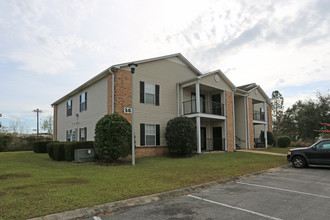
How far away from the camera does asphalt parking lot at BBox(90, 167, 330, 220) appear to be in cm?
459

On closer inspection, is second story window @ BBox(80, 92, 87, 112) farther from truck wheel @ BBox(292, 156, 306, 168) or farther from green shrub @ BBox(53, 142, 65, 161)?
truck wheel @ BBox(292, 156, 306, 168)

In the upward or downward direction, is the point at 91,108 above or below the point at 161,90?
below

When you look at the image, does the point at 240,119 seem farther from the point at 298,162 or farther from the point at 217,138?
the point at 298,162

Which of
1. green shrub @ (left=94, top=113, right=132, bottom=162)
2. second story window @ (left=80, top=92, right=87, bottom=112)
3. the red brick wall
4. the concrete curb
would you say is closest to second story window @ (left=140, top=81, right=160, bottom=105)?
green shrub @ (left=94, top=113, right=132, bottom=162)

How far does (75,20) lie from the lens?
11.9 metres

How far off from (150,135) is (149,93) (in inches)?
119

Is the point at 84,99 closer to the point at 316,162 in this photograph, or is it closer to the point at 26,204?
the point at 26,204

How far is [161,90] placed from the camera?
17422mm

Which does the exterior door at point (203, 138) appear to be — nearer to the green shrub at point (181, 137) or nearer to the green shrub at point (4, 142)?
the green shrub at point (181, 137)

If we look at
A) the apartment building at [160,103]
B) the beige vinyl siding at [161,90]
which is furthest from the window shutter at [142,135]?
the beige vinyl siding at [161,90]

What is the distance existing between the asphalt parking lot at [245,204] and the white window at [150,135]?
9266 mm

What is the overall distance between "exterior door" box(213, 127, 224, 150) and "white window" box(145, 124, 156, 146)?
6.63m

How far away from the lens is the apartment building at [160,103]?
50.7 feet

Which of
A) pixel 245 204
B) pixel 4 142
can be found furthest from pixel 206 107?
pixel 4 142
